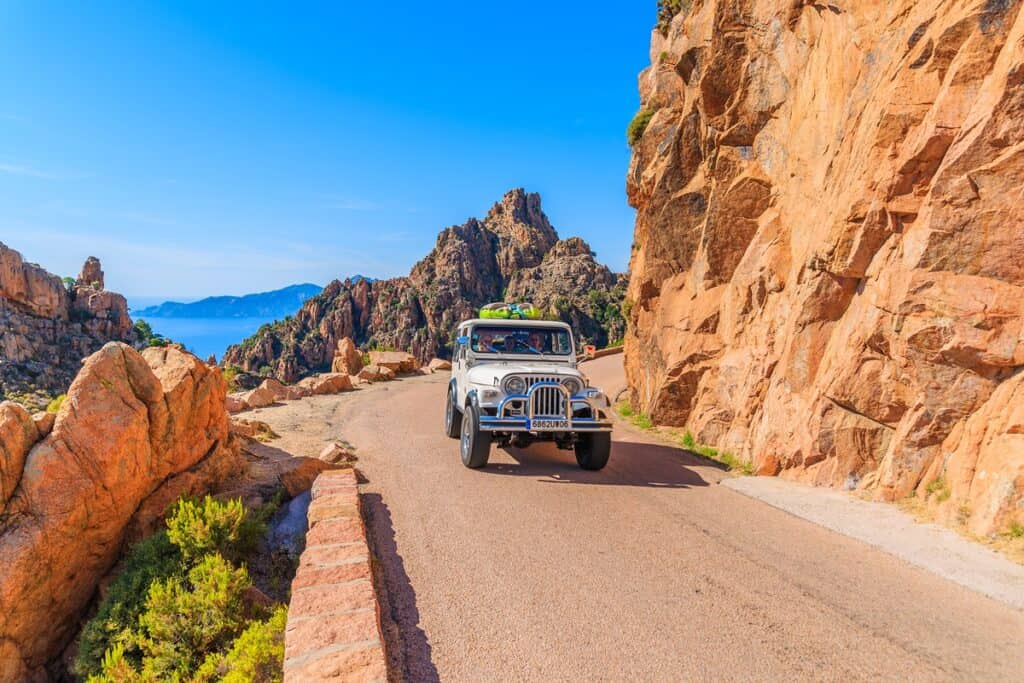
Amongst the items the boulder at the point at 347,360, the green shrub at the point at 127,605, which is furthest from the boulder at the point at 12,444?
the boulder at the point at 347,360

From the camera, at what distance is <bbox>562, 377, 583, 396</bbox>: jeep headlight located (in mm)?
9867

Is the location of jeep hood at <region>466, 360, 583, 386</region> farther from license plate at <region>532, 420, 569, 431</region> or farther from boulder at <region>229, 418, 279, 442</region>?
boulder at <region>229, 418, 279, 442</region>

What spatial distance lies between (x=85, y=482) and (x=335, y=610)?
470 cm

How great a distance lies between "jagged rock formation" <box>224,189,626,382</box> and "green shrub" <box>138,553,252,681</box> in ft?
277

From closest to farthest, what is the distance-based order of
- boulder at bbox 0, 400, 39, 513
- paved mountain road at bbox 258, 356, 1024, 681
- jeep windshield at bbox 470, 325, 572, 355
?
paved mountain road at bbox 258, 356, 1024, 681 → boulder at bbox 0, 400, 39, 513 → jeep windshield at bbox 470, 325, 572, 355

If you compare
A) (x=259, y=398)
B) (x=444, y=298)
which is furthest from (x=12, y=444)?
(x=444, y=298)

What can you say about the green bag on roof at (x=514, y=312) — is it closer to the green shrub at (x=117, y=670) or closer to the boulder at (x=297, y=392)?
the green shrub at (x=117, y=670)

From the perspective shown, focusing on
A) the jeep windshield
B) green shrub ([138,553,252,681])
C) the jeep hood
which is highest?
the jeep windshield

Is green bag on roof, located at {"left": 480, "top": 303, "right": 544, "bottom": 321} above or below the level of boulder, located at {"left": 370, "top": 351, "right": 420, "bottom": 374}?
above

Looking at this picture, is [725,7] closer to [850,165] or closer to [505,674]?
[850,165]

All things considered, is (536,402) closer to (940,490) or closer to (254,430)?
(940,490)

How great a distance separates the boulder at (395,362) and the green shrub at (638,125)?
57.6ft

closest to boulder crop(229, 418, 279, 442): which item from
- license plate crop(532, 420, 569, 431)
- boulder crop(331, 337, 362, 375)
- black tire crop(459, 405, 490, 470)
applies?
black tire crop(459, 405, 490, 470)

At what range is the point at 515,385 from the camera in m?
9.73
